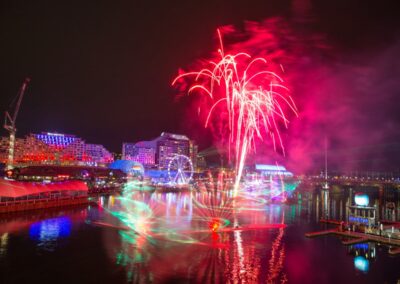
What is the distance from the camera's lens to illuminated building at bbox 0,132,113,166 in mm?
151250

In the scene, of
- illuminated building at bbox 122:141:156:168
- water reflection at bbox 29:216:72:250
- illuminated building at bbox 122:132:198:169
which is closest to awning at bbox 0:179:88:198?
water reflection at bbox 29:216:72:250

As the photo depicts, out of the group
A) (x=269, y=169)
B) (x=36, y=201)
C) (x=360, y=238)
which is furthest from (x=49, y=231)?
(x=269, y=169)

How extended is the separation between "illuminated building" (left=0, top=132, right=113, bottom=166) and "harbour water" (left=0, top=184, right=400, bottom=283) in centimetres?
12648

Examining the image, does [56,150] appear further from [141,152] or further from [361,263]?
[361,263]

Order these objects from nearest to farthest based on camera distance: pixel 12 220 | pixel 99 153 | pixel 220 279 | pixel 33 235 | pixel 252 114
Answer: pixel 220 279, pixel 33 235, pixel 12 220, pixel 252 114, pixel 99 153

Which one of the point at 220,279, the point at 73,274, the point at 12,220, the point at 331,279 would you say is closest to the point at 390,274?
the point at 331,279

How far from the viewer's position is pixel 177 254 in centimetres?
1934

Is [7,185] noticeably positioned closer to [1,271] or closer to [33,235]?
[33,235]

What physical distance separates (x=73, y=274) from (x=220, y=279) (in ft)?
22.1

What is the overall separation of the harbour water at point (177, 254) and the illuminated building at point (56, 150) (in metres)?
126

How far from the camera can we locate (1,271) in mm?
15820

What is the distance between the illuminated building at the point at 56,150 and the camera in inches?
5955

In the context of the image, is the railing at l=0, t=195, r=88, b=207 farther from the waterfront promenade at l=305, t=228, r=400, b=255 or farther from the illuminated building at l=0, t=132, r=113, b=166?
the illuminated building at l=0, t=132, r=113, b=166

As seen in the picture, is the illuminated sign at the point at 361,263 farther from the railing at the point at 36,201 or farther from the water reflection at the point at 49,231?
the railing at the point at 36,201
